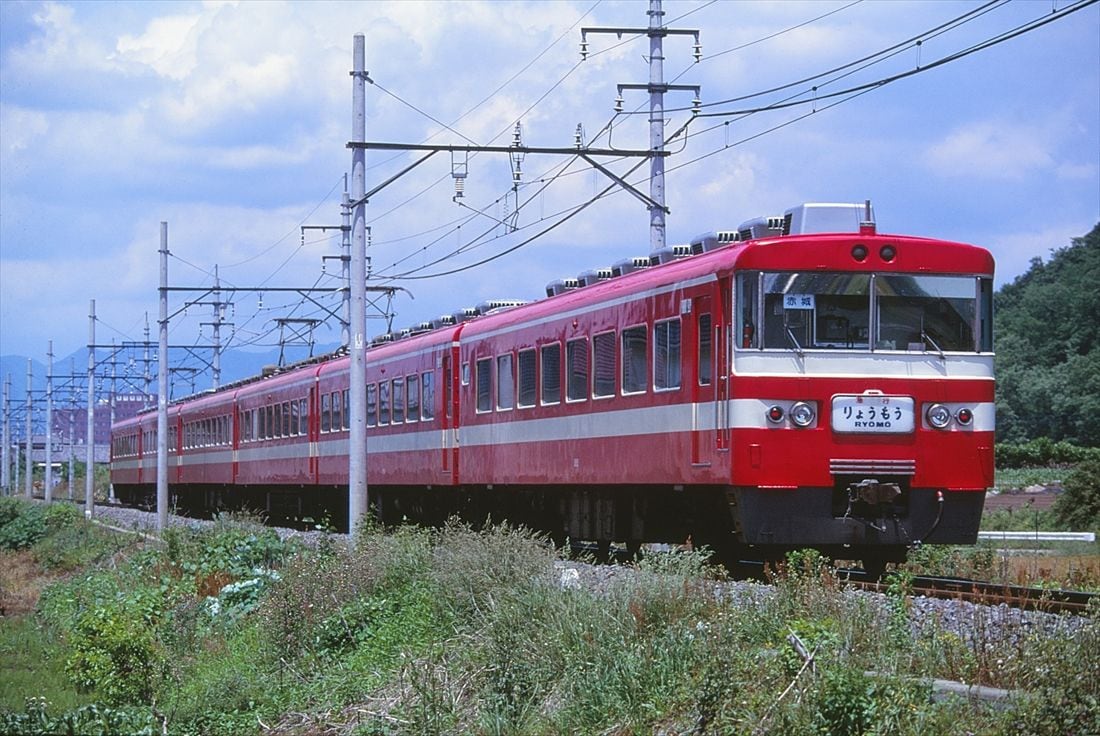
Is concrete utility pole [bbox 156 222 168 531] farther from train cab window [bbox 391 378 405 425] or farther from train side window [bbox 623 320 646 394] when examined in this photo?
train side window [bbox 623 320 646 394]

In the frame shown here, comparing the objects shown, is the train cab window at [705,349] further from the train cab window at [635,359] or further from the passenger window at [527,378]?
the passenger window at [527,378]

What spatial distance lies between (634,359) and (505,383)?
196 inches

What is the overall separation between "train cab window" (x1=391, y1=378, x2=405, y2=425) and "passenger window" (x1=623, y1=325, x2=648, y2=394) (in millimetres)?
10293

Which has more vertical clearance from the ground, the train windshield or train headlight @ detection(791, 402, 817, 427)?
the train windshield

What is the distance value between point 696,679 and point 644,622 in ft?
5.50

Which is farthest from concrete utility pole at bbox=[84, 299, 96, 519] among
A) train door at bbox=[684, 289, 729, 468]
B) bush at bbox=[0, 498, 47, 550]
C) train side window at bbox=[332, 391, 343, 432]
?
train door at bbox=[684, 289, 729, 468]

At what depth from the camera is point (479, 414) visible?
78.6 ft

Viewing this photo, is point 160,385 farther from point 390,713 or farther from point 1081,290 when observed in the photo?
point 1081,290

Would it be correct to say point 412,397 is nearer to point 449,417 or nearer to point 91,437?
point 449,417

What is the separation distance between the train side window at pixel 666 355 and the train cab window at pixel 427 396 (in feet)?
30.1

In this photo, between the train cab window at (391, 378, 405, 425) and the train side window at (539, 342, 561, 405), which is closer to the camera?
the train side window at (539, 342, 561, 405)

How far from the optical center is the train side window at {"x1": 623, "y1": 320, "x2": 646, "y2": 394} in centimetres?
1786

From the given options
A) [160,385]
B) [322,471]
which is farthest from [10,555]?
[322,471]

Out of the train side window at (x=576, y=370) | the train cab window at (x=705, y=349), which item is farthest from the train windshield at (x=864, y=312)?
the train side window at (x=576, y=370)
